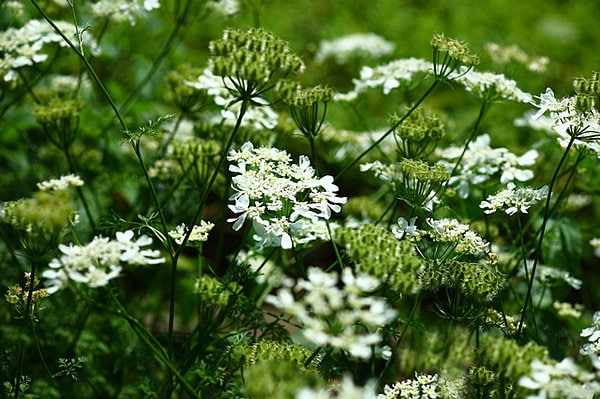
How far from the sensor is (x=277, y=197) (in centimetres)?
151

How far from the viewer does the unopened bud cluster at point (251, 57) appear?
138 cm

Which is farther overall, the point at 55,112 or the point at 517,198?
the point at 55,112

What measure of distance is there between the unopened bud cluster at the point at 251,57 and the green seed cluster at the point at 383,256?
1.19 ft

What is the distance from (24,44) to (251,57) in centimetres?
108

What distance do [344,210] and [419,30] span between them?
7.95 feet

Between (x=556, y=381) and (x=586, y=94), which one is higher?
(x=586, y=94)

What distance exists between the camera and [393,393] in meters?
1.44

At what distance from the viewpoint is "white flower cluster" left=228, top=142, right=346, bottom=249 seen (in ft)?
4.96

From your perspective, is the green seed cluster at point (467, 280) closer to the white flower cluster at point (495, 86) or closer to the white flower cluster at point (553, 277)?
the white flower cluster at point (553, 277)

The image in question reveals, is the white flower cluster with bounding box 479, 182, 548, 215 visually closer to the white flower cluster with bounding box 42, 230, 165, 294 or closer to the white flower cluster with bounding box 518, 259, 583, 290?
the white flower cluster with bounding box 518, 259, 583, 290

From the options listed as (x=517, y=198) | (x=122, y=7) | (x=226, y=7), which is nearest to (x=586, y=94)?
(x=517, y=198)

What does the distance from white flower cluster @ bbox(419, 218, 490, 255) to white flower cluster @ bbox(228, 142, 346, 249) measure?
234 mm

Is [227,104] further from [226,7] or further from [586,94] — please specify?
[586,94]

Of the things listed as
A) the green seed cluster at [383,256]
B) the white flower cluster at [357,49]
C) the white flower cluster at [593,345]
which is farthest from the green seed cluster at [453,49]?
the white flower cluster at [357,49]
